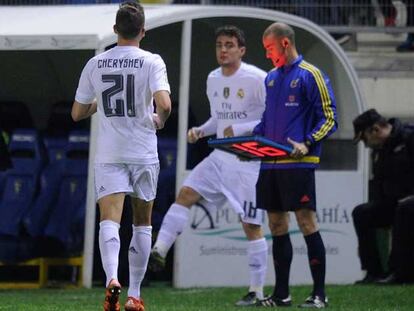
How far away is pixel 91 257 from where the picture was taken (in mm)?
12922

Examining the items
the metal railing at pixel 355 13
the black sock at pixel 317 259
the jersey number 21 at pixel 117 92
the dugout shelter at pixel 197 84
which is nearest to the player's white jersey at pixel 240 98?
the black sock at pixel 317 259

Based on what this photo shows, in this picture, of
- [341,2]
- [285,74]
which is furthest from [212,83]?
[341,2]

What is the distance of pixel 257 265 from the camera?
11.1 m

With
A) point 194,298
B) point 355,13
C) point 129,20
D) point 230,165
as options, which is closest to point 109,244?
point 129,20

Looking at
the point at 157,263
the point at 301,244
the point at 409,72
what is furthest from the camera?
the point at 409,72

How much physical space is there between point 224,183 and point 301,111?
1542 mm

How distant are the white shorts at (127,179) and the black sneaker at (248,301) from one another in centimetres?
204

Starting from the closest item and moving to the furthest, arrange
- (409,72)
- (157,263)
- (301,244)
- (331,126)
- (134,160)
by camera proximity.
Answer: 1. (134,160)
2. (331,126)
3. (157,263)
4. (301,244)
5. (409,72)

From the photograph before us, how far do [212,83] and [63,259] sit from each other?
283 cm

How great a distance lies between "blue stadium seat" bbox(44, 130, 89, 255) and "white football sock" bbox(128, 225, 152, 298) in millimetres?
4950

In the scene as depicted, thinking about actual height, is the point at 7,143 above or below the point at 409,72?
below

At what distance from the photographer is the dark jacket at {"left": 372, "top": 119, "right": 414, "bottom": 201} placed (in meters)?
13.2

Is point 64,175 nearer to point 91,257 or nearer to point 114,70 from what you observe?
point 91,257

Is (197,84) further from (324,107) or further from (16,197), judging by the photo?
(324,107)
